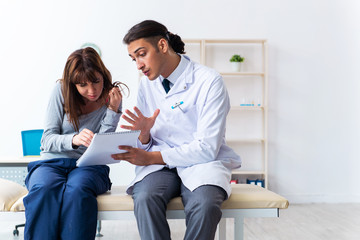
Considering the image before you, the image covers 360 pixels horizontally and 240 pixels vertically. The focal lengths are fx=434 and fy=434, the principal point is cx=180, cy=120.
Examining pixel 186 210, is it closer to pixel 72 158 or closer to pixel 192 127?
pixel 192 127

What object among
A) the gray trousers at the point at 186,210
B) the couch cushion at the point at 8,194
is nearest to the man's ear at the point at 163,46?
the gray trousers at the point at 186,210

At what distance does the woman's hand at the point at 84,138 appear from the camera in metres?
1.79

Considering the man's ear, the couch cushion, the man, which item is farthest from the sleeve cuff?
the couch cushion

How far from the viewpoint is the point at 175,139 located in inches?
77.7

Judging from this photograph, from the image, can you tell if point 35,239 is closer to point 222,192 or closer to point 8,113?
point 222,192

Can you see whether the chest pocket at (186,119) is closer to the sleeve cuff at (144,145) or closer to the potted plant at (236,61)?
the sleeve cuff at (144,145)

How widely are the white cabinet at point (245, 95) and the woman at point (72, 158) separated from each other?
2.75 m

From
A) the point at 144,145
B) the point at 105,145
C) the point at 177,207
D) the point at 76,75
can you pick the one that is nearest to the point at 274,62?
the point at 144,145

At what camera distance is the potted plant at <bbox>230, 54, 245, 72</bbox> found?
4.55 metres

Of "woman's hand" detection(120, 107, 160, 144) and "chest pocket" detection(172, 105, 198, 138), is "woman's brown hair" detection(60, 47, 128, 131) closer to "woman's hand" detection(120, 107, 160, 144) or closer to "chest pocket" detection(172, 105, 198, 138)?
"woman's hand" detection(120, 107, 160, 144)

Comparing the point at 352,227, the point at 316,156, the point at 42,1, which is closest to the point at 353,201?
the point at 316,156

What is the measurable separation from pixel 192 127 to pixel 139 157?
0.30 meters

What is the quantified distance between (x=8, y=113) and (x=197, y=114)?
318 cm

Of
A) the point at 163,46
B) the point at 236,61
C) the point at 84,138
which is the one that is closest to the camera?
the point at 84,138
